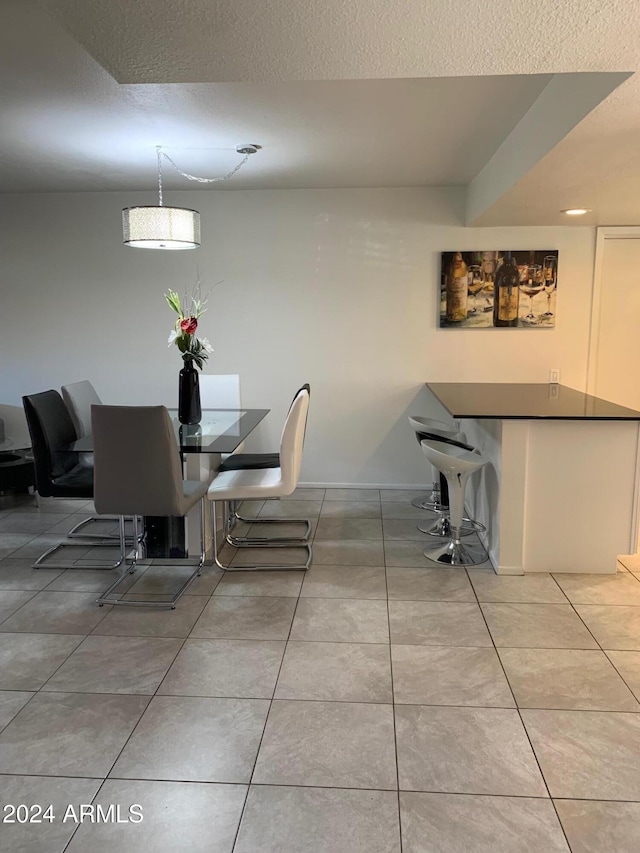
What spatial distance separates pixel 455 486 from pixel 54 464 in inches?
90.0

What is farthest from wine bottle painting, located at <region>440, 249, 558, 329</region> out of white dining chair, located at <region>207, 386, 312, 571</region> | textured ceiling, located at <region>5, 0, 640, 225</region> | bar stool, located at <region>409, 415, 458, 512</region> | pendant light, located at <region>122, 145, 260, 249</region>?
pendant light, located at <region>122, 145, 260, 249</region>

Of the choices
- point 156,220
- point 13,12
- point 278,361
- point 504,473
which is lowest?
point 504,473

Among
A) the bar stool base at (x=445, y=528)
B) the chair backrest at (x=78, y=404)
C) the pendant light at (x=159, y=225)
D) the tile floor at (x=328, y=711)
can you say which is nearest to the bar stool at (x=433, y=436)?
the bar stool base at (x=445, y=528)

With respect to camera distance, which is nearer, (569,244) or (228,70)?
(228,70)

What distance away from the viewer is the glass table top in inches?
135

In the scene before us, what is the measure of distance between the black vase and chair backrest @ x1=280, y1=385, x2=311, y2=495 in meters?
0.72

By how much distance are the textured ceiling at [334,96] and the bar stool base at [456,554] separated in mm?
1987

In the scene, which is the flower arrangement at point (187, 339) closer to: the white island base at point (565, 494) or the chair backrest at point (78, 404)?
the chair backrest at point (78, 404)

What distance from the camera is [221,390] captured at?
17.8 feet

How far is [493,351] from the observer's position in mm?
5145

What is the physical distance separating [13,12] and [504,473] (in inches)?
113

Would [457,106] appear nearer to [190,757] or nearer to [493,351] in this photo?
[493,351]

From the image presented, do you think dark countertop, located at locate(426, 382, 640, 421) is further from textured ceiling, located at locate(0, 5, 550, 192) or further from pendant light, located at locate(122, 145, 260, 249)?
pendant light, located at locate(122, 145, 260, 249)

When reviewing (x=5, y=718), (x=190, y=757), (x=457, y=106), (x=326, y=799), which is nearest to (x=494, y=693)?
(x=326, y=799)
